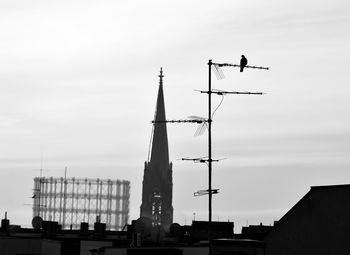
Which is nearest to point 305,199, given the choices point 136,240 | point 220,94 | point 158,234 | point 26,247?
point 220,94

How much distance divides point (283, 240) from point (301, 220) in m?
1.39

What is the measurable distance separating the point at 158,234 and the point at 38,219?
33.8 m

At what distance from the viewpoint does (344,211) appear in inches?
2031

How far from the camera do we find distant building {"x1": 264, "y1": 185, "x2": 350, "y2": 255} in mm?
51625

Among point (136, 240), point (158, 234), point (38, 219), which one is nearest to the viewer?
point (136, 240)

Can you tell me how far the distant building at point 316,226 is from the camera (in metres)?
51.6

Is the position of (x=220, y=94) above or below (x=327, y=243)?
above

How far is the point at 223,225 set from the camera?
76.6m

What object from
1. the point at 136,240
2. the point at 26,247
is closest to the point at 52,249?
the point at 26,247

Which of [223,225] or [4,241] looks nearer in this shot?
[223,225]

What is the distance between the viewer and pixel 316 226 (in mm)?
52406

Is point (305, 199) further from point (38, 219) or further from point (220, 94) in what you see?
point (38, 219)

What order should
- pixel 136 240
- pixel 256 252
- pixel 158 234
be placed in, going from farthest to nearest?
pixel 158 234 < pixel 136 240 < pixel 256 252

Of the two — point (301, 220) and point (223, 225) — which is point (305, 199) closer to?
point (301, 220)
